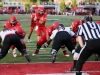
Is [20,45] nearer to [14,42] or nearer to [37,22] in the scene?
[14,42]

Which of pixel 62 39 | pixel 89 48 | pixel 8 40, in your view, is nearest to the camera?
pixel 89 48

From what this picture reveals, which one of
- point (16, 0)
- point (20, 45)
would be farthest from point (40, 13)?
point (16, 0)

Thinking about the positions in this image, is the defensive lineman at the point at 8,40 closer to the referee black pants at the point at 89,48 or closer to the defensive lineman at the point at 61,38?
the defensive lineman at the point at 61,38

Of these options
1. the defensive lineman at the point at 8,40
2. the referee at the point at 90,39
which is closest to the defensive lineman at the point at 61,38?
the defensive lineman at the point at 8,40

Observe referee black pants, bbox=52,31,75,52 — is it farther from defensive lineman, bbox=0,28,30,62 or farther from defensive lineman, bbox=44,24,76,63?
defensive lineman, bbox=0,28,30,62

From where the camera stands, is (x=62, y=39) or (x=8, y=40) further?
(x=62, y=39)

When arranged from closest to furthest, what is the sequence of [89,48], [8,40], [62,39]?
1. [89,48]
2. [8,40]
3. [62,39]

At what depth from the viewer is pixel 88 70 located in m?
8.66

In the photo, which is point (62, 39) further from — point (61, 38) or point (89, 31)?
point (89, 31)

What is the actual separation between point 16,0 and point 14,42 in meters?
74.7

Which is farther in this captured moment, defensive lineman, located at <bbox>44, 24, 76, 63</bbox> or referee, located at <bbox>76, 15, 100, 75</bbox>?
defensive lineman, located at <bbox>44, 24, 76, 63</bbox>

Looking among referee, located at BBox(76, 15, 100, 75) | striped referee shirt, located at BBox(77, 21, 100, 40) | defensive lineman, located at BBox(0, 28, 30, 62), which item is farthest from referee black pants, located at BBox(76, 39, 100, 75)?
defensive lineman, located at BBox(0, 28, 30, 62)

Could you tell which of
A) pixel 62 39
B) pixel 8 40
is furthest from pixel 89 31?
pixel 8 40

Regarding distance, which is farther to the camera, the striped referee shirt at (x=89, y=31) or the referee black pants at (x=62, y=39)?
the referee black pants at (x=62, y=39)
